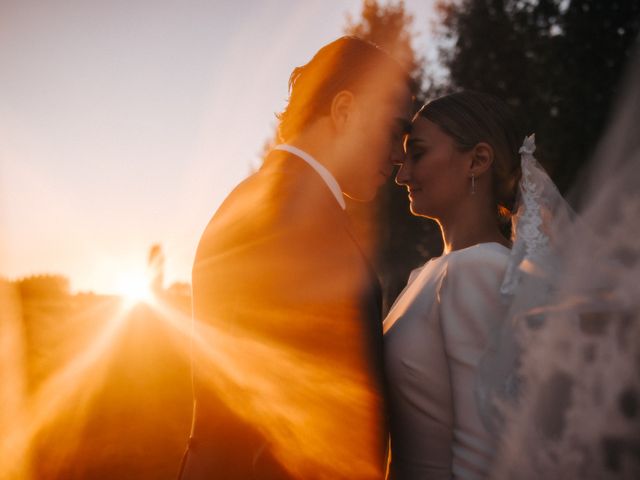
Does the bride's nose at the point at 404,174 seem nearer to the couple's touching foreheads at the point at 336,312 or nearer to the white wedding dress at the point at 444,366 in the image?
the couple's touching foreheads at the point at 336,312

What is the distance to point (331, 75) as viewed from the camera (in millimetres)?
2934

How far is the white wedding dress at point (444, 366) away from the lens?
258 cm

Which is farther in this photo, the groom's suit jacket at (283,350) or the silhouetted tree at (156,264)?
the silhouetted tree at (156,264)

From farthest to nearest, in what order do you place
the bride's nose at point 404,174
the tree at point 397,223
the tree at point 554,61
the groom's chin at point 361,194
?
the tree at point 397,223 < the tree at point 554,61 < the bride's nose at point 404,174 < the groom's chin at point 361,194

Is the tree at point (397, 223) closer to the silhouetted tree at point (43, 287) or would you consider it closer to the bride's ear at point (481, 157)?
the silhouetted tree at point (43, 287)

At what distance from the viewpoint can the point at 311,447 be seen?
2.21m

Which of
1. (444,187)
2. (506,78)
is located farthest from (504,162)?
(506,78)

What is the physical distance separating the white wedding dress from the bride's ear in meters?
0.57

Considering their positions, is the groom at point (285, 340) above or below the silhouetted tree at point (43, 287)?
below

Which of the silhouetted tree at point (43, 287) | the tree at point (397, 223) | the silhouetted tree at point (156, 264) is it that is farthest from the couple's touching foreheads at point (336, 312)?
the silhouetted tree at point (156, 264)

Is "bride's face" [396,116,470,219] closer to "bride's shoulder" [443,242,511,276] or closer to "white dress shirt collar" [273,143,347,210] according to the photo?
"bride's shoulder" [443,242,511,276]

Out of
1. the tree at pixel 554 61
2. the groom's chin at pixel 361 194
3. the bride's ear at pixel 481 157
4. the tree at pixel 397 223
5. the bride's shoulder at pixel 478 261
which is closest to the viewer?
the bride's shoulder at pixel 478 261

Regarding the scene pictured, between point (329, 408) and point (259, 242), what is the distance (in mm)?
750

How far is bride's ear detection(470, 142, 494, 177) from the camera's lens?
10.9 ft
